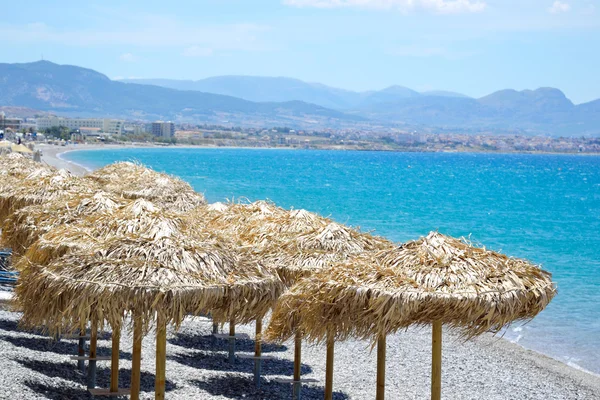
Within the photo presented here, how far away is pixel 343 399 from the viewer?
31.8 ft

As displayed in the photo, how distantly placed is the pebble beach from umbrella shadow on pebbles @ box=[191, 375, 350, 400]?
14 mm

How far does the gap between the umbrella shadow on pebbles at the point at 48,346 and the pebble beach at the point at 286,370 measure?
0.01m

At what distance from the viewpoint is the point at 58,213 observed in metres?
8.28

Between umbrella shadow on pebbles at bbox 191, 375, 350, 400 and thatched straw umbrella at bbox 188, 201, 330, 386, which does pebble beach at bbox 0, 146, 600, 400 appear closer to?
umbrella shadow on pebbles at bbox 191, 375, 350, 400

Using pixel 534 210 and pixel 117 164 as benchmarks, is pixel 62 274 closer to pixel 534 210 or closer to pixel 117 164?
pixel 117 164

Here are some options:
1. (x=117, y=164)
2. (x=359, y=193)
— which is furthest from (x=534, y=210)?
(x=117, y=164)

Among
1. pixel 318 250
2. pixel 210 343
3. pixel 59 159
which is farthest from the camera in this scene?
pixel 59 159

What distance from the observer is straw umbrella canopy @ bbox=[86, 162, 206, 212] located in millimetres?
13820

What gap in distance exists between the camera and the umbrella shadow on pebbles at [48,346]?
9711 mm

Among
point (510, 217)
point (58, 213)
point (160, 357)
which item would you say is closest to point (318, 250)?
point (160, 357)

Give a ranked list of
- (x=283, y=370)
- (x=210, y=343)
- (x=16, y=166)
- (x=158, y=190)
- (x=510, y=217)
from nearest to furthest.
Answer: (x=283, y=370) → (x=210, y=343) → (x=158, y=190) → (x=16, y=166) → (x=510, y=217)

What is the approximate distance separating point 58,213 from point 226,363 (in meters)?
3.68

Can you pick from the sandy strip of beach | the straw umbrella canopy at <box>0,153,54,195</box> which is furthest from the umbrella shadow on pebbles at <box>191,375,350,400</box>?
the sandy strip of beach

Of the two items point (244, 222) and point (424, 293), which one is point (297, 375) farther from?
point (424, 293)
